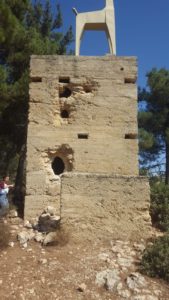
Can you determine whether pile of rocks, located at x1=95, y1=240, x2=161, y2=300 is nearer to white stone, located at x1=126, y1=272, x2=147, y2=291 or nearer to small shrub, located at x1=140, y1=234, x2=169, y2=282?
white stone, located at x1=126, y1=272, x2=147, y2=291

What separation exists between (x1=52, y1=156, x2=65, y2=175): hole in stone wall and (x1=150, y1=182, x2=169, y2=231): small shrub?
7.87 feet

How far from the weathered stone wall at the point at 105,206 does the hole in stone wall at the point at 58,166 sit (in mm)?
2264

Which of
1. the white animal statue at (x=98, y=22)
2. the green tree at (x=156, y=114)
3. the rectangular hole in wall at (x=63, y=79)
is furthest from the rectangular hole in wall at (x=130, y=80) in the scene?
the green tree at (x=156, y=114)

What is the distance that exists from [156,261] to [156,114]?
1330cm

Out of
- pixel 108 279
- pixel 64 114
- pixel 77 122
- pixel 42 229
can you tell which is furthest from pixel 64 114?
pixel 108 279

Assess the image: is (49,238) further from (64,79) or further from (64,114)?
(64,79)

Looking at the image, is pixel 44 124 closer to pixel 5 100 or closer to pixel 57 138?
pixel 57 138

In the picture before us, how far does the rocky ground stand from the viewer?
5.68 m

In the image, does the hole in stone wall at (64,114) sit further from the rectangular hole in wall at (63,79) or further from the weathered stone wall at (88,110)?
the rectangular hole in wall at (63,79)

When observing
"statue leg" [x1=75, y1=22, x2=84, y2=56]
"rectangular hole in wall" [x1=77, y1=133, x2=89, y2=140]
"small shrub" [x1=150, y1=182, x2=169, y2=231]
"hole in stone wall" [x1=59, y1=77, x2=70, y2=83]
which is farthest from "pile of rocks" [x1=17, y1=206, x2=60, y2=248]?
"statue leg" [x1=75, y1=22, x2=84, y2=56]

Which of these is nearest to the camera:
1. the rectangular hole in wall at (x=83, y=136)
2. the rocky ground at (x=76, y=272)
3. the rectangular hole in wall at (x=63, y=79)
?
the rocky ground at (x=76, y=272)

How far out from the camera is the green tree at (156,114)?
60.5 feet

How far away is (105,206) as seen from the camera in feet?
24.1

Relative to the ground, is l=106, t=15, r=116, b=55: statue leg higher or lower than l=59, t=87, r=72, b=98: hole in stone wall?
higher
